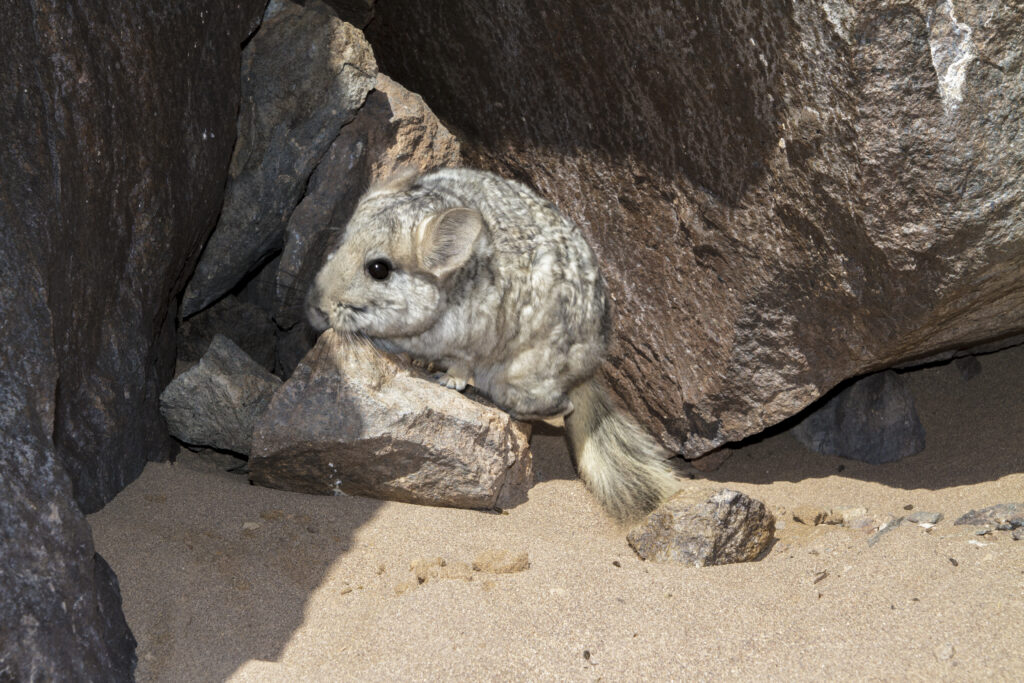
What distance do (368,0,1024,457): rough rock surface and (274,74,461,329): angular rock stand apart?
1.04 feet

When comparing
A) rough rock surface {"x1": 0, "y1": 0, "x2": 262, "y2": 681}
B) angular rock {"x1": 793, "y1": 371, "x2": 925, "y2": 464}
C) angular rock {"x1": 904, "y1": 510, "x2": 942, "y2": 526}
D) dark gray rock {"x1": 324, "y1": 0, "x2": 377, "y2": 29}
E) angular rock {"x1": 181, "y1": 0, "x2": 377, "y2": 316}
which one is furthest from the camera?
dark gray rock {"x1": 324, "y1": 0, "x2": 377, "y2": 29}

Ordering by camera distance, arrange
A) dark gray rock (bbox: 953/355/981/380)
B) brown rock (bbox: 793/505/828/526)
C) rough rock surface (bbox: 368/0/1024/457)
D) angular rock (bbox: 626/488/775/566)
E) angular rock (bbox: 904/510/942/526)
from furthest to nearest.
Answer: dark gray rock (bbox: 953/355/981/380) → brown rock (bbox: 793/505/828/526) → angular rock (bbox: 904/510/942/526) → angular rock (bbox: 626/488/775/566) → rough rock surface (bbox: 368/0/1024/457)

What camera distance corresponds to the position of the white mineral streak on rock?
10.8ft

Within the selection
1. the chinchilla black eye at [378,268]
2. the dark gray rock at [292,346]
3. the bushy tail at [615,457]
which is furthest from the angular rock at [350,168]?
the bushy tail at [615,457]

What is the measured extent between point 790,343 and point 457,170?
1835mm

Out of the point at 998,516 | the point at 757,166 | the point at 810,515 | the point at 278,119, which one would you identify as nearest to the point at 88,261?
the point at 278,119

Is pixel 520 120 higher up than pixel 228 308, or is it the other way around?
pixel 520 120

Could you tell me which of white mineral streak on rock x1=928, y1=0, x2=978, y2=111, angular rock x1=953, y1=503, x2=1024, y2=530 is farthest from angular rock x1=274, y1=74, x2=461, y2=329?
angular rock x1=953, y1=503, x2=1024, y2=530

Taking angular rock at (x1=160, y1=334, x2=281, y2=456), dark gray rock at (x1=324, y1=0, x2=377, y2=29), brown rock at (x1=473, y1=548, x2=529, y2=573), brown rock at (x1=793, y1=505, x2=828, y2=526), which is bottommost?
angular rock at (x1=160, y1=334, x2=281, y2=456)

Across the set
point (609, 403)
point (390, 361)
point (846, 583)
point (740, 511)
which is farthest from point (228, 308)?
point (846, 583)

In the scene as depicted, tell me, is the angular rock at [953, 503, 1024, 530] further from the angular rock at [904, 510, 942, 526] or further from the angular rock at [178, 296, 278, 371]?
the angular rock at [178, 296, 278, 371]

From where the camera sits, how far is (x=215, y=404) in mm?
4238

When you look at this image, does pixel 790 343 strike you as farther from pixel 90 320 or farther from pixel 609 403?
pixel 90 320

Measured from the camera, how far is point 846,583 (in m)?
3.60
